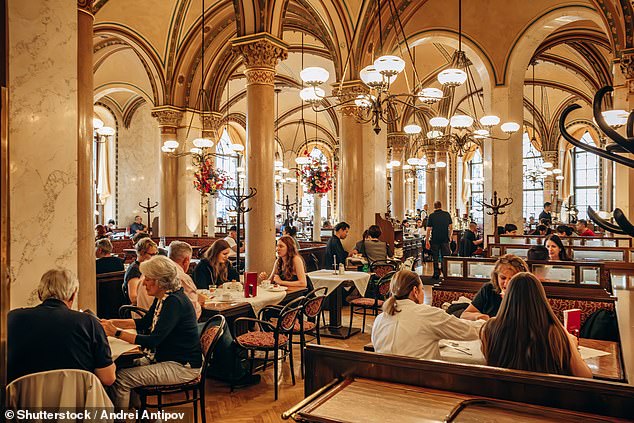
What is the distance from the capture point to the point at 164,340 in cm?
338

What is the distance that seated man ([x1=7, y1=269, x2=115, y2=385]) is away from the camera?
245cm

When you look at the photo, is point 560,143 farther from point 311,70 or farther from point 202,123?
point 311,70

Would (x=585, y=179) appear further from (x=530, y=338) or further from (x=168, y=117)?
(x=530, y=338)

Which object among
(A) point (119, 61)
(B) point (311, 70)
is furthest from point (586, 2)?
(A) point (119, 61)

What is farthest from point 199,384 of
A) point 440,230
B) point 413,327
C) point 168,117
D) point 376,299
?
point 168,117

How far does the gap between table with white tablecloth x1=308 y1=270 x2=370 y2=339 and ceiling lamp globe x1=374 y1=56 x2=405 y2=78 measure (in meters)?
2.67

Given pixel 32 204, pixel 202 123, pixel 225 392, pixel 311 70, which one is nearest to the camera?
pixel 32 204

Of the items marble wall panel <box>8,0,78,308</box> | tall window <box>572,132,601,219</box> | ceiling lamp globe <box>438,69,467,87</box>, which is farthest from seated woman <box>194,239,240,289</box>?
tall window <box>572,132,601,219</box>

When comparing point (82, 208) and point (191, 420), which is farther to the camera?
point (82, 208)

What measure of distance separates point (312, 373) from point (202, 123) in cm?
1167

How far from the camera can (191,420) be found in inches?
150

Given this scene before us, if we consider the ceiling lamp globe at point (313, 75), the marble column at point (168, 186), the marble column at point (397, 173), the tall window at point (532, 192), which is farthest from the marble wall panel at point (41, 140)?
the tall window at point (532, 192)

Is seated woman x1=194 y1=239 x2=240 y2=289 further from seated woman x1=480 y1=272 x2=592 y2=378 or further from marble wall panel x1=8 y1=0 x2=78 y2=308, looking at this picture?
seated woman x1=480 y1=272 x2=592 y2=378

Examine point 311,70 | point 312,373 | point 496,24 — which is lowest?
point 312,373
